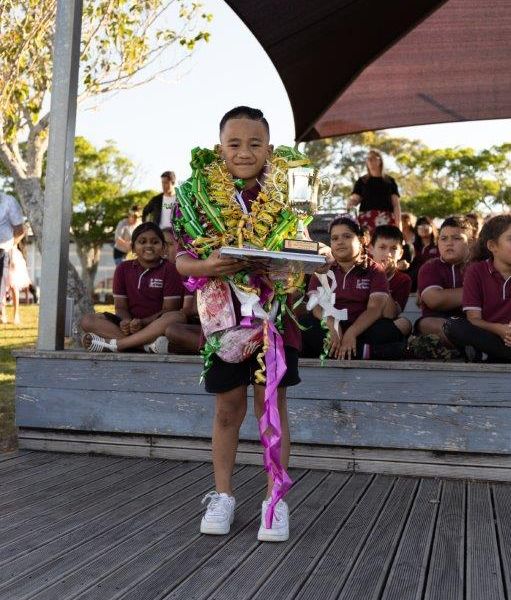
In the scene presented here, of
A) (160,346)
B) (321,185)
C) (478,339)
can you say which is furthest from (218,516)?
(160,346)

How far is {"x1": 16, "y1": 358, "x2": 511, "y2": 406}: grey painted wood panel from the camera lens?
3900 mm

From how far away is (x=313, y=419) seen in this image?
4.14 metres

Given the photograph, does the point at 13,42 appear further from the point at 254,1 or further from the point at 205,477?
the point at 205,477

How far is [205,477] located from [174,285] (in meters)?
1.55

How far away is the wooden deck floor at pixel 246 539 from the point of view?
2559 millimetres

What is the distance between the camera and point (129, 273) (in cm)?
530

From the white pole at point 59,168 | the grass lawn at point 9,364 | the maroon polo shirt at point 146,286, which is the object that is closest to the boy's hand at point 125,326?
the maroon polo shirt at point 146,286

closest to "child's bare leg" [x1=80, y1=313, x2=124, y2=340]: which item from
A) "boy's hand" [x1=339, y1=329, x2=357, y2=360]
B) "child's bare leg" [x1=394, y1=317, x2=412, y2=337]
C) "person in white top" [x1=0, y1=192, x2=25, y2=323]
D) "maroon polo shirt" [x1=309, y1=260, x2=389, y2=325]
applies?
"maroon polo shirt" [x1=309, y1=260, x2=389, y2=325]

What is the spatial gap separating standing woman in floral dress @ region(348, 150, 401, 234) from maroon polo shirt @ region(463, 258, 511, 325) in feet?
13.0

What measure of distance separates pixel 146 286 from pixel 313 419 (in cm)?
160

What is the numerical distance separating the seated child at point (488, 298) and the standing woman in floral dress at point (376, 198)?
3.94 metres

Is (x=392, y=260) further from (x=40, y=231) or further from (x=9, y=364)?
(x=40, y=231)

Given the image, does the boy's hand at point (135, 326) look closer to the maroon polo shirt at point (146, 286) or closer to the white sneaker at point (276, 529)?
A: the maroon polo shirt at point (146, 286)

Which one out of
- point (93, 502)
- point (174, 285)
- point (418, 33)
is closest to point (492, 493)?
point (93, 502)
